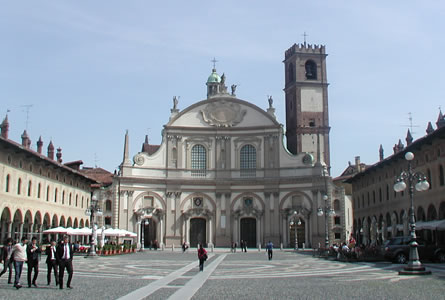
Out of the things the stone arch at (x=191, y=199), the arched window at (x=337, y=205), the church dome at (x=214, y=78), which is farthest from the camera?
the church dome at (x=214, y=78)

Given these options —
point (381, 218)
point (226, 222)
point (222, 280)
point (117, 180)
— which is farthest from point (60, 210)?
point (222, 280)

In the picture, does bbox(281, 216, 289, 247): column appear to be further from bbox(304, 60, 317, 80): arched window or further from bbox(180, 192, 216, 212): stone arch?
bbox(304, 60, 317, 80): arched window

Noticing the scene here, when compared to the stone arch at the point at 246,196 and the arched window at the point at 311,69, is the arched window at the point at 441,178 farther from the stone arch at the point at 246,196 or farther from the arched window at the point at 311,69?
the arched window at the point at 311,69

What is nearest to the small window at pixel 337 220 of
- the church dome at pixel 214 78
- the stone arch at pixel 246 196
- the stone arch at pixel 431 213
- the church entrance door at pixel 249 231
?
the stone arch at pixel 246 196

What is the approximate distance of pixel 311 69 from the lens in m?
70.2

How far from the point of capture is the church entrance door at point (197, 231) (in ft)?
203

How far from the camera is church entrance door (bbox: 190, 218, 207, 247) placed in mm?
61812

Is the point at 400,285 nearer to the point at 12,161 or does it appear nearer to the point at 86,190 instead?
the point at 12,161

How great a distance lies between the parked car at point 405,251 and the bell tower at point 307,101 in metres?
33.7

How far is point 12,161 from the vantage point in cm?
4078

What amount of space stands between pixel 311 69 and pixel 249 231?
75.1 ft

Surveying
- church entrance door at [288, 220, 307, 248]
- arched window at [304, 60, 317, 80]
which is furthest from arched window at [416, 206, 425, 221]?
arched window at [304, 60, 317, 80]

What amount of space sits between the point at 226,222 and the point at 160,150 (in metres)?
11.3

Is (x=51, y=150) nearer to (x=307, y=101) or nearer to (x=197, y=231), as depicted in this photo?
(x=197, y=231)
